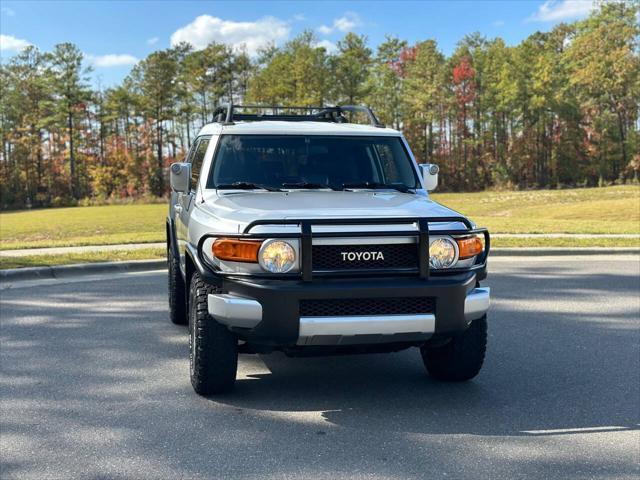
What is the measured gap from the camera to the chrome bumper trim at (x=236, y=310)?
4297mm

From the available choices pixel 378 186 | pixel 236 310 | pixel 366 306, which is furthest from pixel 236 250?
pixel 378 186

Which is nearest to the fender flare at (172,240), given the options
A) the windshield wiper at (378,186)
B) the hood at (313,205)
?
the hood at (313,205)

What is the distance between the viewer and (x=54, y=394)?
16.4 ft

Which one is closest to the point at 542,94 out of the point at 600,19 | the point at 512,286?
the point at 600,19

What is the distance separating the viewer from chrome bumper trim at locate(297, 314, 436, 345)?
430 centimetres

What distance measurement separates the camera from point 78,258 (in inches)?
481

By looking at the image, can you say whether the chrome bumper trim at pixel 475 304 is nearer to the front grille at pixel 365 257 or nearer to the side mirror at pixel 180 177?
the front grille at pixel 365 257

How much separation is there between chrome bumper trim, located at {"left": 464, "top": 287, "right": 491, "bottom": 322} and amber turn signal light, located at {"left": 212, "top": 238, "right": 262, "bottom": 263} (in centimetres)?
142

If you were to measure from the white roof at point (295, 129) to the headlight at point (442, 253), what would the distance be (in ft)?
A: 5.87

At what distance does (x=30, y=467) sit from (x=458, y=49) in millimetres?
81080

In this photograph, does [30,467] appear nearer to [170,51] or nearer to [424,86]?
[424,86]

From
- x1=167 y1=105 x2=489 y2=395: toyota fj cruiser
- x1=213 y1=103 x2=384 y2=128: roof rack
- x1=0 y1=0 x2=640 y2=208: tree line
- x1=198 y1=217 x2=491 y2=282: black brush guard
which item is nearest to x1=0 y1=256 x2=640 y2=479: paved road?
x1=167 y1=105 x2=489 y2=395: toyota fj cruiser

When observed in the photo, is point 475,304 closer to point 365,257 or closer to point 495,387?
point 365,257

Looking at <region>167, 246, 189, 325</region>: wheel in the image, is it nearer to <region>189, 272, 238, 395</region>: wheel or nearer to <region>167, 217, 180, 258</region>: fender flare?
<region>167, 217, 180, 258</region>: fender flare
